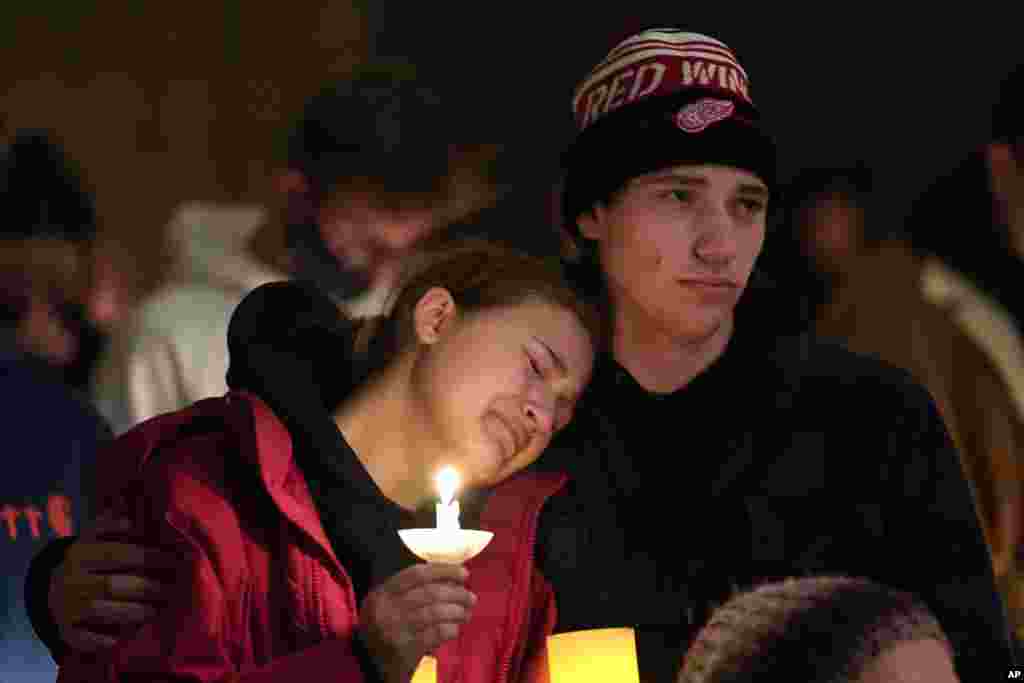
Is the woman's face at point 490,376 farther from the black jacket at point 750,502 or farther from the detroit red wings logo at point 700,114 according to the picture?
the detroit red wings logo at point 700,114

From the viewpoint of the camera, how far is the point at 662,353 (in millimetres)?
3199

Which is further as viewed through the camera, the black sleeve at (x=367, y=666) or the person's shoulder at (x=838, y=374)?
the person's shoulder at (x=838, y=374)

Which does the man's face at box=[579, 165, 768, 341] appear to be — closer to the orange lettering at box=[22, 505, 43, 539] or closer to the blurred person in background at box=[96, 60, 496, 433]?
the blurred person in background at box=[96, 60, 496, 433]

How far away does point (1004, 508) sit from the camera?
3.62 metres

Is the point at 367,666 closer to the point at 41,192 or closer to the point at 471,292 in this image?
the point at 471,292

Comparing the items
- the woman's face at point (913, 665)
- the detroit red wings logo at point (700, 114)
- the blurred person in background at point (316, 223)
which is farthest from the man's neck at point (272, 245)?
the woman's face at point (913, 665)

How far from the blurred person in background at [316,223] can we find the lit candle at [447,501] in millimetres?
592

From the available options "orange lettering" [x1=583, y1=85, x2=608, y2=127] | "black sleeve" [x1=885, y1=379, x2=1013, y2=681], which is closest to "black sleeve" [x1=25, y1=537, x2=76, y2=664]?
"orange lettering" [x1=583, y1=85, x2=608, y2=127]

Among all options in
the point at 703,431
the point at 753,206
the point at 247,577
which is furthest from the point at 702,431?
the point at 247,577

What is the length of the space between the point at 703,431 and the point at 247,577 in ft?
3.00

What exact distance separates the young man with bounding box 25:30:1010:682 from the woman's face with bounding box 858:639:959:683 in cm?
16

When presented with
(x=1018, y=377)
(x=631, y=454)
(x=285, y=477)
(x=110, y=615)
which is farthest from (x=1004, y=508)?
(x=110, y=615)

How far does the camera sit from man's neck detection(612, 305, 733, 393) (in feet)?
10.5

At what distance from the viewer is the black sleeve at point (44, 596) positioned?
115 inches
